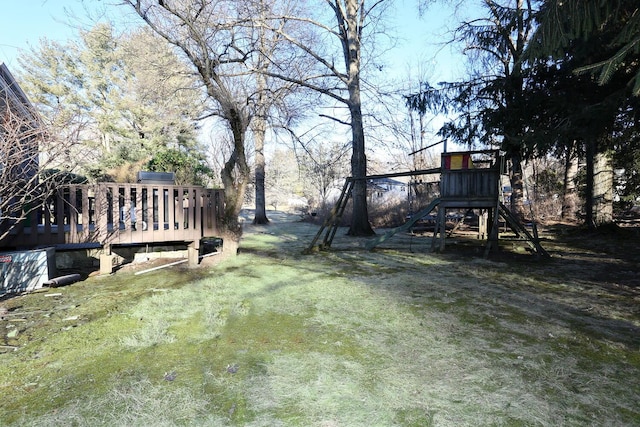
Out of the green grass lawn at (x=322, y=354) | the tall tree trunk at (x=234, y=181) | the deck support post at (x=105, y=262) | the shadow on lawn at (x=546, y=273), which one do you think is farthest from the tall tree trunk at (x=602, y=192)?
the deck support post at (x=105, y=262)

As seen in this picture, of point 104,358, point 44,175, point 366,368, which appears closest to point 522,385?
point 366,368

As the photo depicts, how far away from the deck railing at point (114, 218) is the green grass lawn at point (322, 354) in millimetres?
845

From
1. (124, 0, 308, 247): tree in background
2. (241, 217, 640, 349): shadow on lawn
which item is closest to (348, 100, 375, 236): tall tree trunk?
(241, 217, 640, 349): shadow on lawn

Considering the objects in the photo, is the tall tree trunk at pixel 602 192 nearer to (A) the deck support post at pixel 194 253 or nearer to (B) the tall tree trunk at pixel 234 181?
(B) the tall tree trunk at pixel 234 181

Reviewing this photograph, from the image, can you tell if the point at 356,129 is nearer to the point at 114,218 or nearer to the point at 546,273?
the point at 546,273

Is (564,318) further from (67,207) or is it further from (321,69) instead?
(321,69)

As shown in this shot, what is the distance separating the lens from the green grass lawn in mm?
1735

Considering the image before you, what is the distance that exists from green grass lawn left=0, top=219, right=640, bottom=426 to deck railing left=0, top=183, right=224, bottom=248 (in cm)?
85

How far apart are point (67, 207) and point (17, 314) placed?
2.33 meters

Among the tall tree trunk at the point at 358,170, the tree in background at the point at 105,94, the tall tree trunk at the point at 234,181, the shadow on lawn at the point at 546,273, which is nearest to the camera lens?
the shadow on lawn at the point at 546,273

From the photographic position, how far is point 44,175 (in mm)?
4438

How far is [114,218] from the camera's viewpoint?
5.05 meters

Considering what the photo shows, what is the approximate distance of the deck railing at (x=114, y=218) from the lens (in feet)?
15.0

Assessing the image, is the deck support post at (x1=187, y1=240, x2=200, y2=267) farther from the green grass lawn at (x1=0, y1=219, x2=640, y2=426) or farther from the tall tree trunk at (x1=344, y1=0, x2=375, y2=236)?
the tall tree trunk at (x1=344, y1=0, x2=375, y2=236)
